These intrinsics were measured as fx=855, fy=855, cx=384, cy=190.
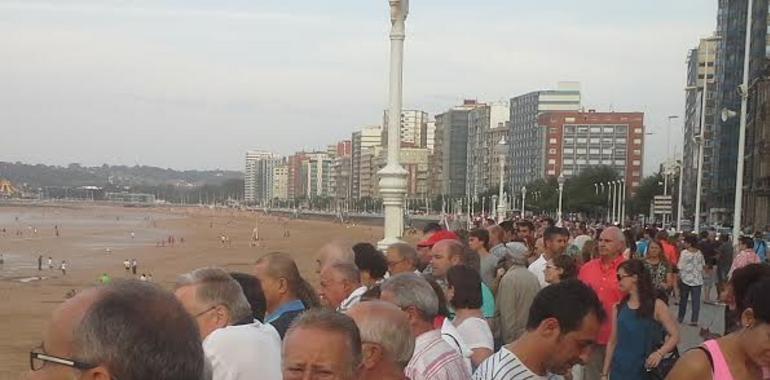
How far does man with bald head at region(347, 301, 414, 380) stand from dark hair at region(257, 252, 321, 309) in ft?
4.96

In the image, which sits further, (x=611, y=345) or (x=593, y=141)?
(x=593, y=141)

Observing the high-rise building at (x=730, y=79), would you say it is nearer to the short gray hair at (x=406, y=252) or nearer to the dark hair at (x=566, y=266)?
the dark hair at (x=566, y=266)

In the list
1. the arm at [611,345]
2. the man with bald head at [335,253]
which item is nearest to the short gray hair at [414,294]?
the man with bald head at [335,253]

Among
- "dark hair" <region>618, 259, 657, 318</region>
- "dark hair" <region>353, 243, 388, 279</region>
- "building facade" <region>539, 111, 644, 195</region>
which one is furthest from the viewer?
"building facade" <region>539, 111, 644, 195</region>

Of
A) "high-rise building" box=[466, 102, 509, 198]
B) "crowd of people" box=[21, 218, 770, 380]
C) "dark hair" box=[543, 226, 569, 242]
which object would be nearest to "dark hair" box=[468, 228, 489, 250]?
"dark hair" box=[543, 226, 569, 242]

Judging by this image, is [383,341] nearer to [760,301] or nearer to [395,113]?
[760,301]

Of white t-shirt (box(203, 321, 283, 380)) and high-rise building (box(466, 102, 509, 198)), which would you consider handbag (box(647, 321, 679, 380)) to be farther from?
high-rise building (box(466, 102, 509, 198))

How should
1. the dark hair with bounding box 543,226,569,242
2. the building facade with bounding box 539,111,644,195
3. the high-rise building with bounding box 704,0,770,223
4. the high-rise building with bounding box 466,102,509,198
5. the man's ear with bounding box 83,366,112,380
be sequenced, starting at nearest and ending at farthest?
the man's ear with bounding box 83,366,112,380, the dark hair with bounding box 543,226,569,242, the high-rise building with bounding box 704,0,770,223, the high-rise building with bounding box 466,102,509,198, the building facade with bounding box 539,111,644,195

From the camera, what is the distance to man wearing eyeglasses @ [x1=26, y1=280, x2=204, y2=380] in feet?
5.66

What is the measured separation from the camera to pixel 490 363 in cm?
319

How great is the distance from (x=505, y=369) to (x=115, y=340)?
1.72m

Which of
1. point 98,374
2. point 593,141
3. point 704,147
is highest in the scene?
point 593,141

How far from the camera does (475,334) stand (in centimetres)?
456

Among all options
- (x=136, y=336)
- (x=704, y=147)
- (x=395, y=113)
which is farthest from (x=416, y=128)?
(x=136, y=336)
